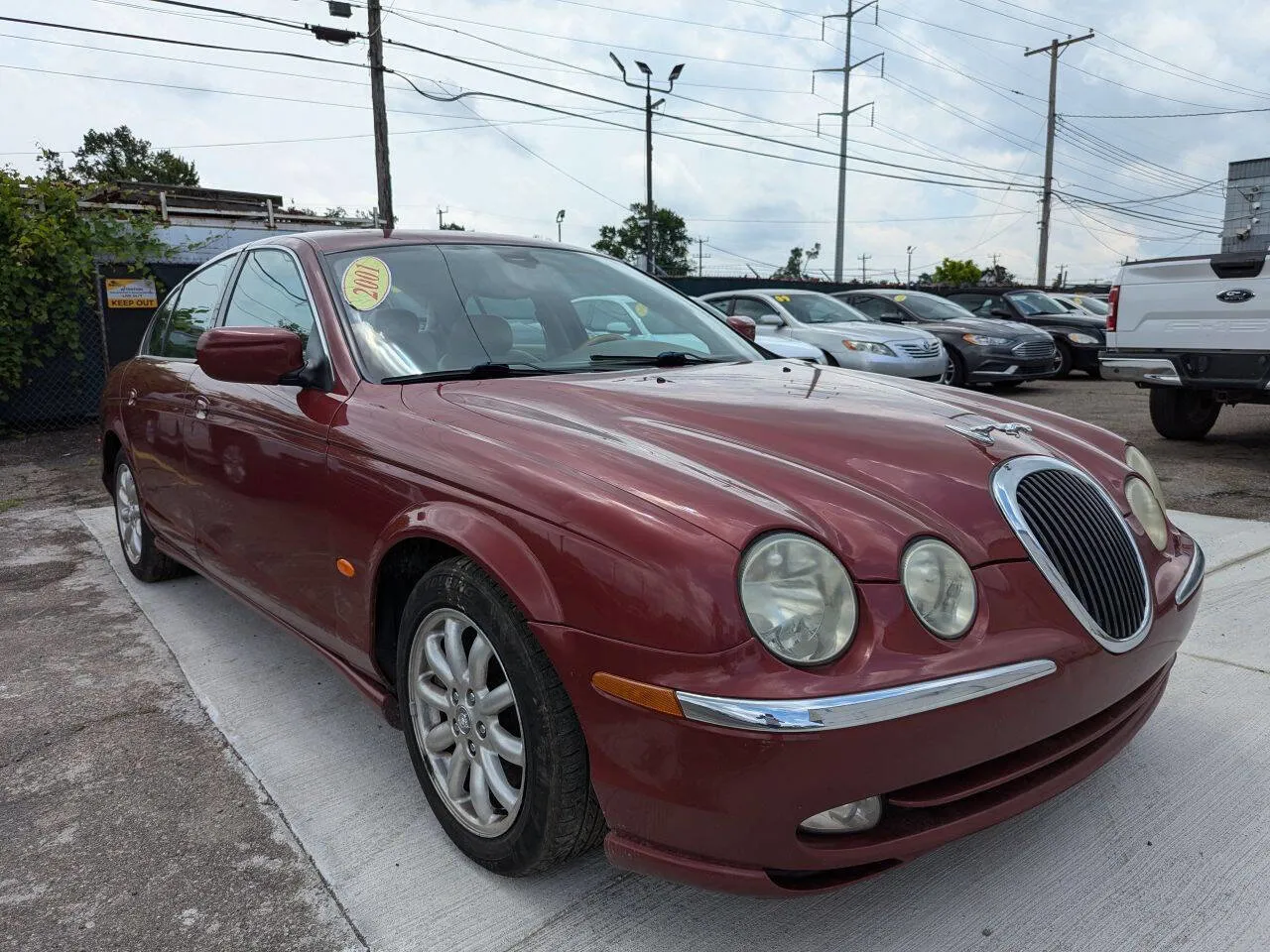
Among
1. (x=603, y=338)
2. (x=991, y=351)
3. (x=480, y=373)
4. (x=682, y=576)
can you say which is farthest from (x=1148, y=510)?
(x=991, y=351)

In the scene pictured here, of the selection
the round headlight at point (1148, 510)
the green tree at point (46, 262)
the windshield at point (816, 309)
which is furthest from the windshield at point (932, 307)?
the round headlight at point (1148, 510)

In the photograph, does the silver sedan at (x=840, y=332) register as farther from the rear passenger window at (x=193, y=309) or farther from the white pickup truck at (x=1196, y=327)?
the rear passenger window at (x=193, y=309)

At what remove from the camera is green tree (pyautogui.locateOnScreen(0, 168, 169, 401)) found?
877cm

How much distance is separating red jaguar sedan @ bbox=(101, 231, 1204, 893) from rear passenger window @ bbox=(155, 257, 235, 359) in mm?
881

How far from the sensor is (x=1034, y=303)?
1549cm

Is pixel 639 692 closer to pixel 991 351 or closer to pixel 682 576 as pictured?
pixel 682 576

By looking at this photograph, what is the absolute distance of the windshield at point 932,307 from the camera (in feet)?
43.1

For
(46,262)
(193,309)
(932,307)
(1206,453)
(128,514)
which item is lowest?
(1206,453)

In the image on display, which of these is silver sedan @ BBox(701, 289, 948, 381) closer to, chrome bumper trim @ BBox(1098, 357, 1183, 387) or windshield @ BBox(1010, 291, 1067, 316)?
→ chrome bumper trim @ BBox(1098, 357, 1183, 387)

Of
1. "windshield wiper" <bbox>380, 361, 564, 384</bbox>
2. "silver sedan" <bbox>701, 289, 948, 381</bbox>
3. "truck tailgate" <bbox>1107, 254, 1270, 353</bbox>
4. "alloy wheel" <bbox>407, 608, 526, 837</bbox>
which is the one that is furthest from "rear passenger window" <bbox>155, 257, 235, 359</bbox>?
"silver sedan" <bbox>701, 289, 948, 381</bbox>

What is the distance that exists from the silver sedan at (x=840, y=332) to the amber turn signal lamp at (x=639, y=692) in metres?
8.56

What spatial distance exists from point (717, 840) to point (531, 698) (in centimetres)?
45

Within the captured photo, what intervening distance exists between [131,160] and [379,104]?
65449 millimetres

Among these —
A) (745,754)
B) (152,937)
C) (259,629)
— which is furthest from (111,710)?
(745,754)
